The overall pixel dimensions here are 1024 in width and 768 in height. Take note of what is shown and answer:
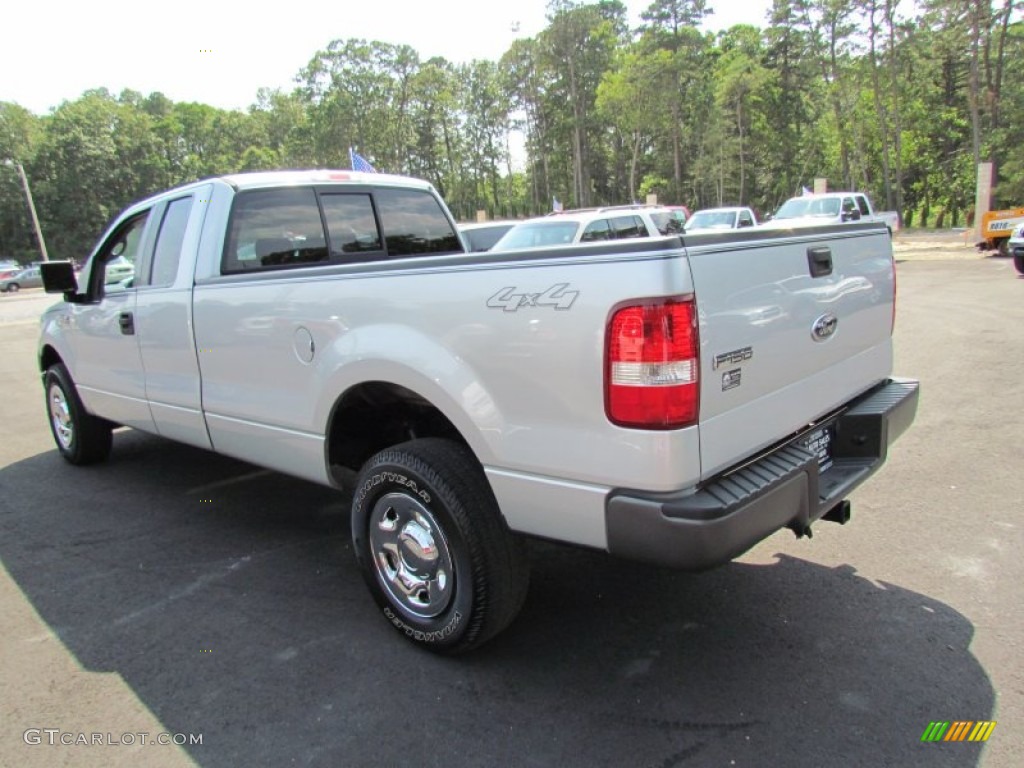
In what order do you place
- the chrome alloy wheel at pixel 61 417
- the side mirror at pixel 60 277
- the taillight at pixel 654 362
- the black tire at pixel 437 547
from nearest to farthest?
the taillight at pixel 654 362
the black tire at pixel 437 547
the side mirror at pixel 60 277
the chrome alloy wheel at pixel 61 417

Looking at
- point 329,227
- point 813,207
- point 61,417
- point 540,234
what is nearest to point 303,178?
point 329,227

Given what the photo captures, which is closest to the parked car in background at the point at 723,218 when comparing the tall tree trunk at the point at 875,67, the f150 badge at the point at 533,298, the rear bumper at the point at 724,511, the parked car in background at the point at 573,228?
the parked car in background at the point at 573,228

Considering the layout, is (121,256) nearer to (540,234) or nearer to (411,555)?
(411,555)

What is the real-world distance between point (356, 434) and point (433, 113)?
3090 inches

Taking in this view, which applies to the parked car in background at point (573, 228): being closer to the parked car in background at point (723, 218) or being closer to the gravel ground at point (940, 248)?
the parked car in background at point (723, 218)

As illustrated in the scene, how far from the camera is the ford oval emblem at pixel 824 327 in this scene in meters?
2.75

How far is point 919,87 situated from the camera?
4466 cm

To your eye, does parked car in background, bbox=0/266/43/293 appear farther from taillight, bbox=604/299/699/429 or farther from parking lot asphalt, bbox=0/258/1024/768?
taillight, bbox=604/299/699/429

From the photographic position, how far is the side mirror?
4.80 m

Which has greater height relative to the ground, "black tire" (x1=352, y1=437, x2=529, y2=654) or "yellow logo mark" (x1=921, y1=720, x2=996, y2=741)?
"black tire" (x1=352, y1=437, x2=529, y2=654)

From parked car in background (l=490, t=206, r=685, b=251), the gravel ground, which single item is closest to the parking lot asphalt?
parked car in background (l=490, t=206, r=685, b=251)

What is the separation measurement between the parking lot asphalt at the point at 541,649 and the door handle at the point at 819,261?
1446 millimetres

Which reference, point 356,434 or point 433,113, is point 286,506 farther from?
point 433,113

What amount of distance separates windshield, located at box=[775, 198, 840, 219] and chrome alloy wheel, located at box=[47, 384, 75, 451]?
20839mm
